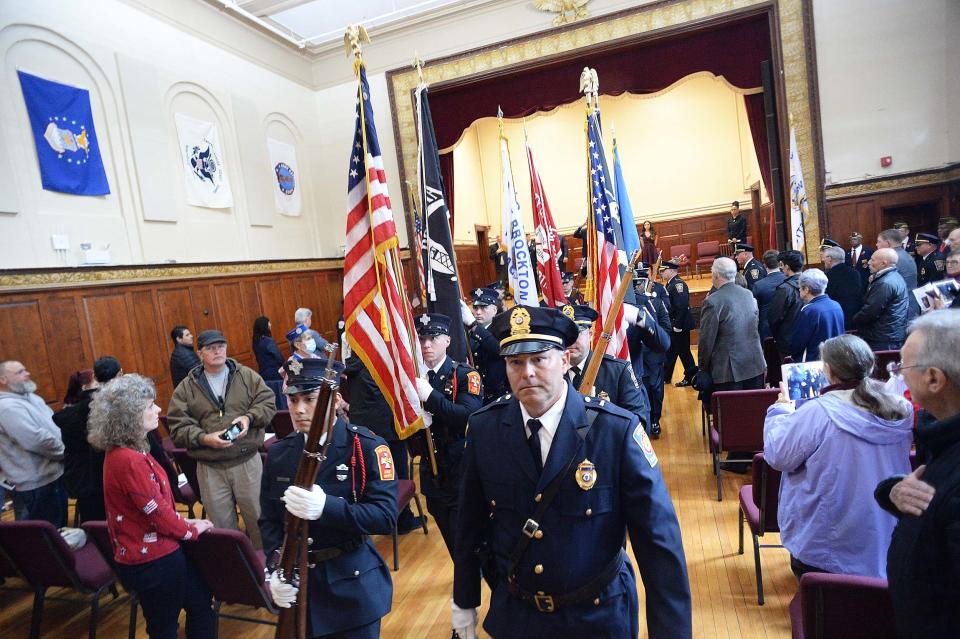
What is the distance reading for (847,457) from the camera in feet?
6.57

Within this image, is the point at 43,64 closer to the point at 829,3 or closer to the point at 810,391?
the point at 810,391

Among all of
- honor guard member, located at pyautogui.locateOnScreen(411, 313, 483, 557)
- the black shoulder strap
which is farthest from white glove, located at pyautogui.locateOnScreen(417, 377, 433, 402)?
the black shoulder strap

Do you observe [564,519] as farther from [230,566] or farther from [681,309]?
[681,309]

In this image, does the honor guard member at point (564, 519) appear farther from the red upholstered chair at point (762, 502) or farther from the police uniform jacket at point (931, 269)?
the police uniform jacket at point (931, 269)

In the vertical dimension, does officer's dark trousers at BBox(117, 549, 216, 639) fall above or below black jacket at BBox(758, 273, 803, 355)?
below

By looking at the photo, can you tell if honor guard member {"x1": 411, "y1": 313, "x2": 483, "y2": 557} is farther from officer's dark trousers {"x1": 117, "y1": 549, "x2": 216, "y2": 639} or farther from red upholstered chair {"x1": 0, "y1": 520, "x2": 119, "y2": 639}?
red upholstered chair {"x1": 0, "y1": 520, "x2": 119, "y2": 639}

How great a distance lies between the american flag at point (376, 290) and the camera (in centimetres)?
289

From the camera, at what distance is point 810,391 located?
2.84 m

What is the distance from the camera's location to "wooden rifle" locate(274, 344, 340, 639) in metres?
1.80

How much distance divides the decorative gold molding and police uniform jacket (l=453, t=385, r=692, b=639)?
925 cm

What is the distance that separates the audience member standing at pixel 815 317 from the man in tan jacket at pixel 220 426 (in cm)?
410

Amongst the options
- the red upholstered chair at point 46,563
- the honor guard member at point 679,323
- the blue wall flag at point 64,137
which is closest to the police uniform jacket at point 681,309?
the honor guard member at point 679,323

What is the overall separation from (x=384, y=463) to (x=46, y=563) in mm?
2387

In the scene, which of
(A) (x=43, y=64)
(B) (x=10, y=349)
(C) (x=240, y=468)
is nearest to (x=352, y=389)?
(C) (x=240, y=468)
